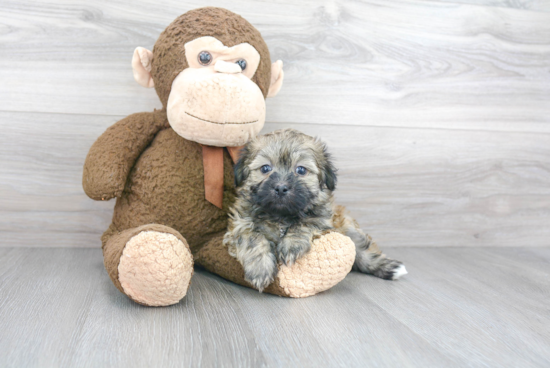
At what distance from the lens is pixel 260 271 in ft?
4.15

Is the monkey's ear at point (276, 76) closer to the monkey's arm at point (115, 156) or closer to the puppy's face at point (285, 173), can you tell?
the puppy's face at point (285, 173)

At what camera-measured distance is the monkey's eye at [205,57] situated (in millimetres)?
1378

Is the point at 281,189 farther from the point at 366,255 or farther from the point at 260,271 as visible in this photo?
the point at 366,255

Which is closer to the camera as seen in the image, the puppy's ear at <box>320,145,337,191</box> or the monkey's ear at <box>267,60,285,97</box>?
the puppy's ear at <box>320,145,337,191</box>

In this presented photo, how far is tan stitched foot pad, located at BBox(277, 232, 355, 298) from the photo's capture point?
1.31 meters

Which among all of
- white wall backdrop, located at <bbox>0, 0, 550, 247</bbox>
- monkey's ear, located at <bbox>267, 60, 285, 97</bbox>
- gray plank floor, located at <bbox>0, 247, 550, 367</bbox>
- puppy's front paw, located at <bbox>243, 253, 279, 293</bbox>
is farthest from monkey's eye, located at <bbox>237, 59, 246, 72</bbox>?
gray plank floor, located at <bbox>0, 247, 550, 367</bbox>

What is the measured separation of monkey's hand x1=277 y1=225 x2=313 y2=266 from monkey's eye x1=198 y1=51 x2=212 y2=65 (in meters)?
0.60

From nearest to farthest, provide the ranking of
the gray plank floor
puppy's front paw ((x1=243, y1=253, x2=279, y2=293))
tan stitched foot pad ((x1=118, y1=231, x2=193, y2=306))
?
the gray plank floor
tan stitched foot pad ((x1=118, y1=231, x2=193, y2=306))
puppy's front paw ((x1=243, y1=253, x2=279, y2=293))

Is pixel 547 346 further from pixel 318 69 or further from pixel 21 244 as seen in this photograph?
pixel 21 244

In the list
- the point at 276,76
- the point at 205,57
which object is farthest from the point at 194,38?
the point at 276,76

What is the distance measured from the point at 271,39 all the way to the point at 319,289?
3.58ft

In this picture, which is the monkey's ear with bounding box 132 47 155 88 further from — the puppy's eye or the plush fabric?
the puppy's eye

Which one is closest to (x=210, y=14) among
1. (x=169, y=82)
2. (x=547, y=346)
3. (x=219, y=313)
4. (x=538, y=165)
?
(x=169, y=82)

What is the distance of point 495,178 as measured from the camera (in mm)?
2178
